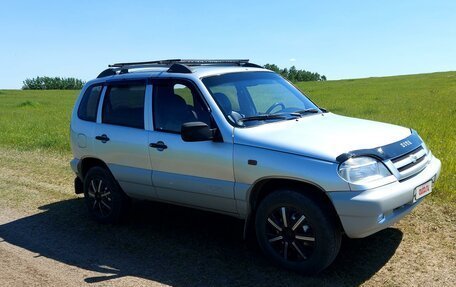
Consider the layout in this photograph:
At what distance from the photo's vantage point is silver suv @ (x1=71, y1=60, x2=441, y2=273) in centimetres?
436

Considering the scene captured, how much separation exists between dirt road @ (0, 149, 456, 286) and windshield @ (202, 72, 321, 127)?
145 centimetres

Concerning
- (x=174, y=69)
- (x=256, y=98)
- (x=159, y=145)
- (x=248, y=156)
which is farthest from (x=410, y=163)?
(x=174, y=69)

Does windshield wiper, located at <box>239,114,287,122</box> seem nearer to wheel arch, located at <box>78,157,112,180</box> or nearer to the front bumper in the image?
the front bumper

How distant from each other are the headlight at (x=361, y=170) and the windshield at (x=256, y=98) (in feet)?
3.96

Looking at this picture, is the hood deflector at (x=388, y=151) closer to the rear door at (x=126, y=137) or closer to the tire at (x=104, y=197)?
the rear door at (x=126, y=137)

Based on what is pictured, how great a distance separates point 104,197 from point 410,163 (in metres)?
3.81

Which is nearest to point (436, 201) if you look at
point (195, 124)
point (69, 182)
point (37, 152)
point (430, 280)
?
point (430, 280)

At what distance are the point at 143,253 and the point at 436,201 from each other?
12.4ft

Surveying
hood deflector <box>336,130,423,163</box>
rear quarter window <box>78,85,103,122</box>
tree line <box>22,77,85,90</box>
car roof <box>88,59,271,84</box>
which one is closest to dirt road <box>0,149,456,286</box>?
hood deflector <box>336,130,423,163</box>

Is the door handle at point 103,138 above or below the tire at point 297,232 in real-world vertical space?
above

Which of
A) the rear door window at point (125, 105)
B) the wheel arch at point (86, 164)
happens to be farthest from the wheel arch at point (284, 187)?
the wheel arch at point (86, 164)

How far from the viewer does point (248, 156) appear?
15.7 feet

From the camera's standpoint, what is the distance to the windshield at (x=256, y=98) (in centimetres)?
529

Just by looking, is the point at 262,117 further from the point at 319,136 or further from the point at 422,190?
the point at 422,190
